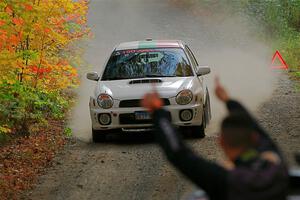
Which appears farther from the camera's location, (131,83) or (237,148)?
(131,83)

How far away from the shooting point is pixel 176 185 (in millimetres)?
9023

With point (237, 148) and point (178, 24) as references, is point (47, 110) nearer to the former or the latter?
point (237, 148)

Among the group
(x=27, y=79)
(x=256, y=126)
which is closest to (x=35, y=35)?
(x=27, y=79)

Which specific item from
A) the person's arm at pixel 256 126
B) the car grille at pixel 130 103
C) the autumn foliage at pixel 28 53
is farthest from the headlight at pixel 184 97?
the person's arm at pixel 256 126

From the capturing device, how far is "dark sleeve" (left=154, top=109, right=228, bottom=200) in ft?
11.1

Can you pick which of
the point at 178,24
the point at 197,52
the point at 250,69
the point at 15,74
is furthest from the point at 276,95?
the point at 178,24

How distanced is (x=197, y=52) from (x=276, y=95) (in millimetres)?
11150

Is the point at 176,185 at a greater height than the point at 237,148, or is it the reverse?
the point at 237,148

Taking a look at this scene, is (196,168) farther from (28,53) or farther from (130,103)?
(28,53)

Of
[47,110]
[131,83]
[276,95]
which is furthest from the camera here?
[276,95]

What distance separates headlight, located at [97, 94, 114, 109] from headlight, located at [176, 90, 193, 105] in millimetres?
1189

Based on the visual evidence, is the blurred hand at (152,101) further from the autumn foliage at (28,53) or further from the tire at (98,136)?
the tire at (98,136)

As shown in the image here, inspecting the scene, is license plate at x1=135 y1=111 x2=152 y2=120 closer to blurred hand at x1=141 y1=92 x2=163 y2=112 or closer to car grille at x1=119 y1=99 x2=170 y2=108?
car grille at x1=119 y1=99 x2=170 y2=108

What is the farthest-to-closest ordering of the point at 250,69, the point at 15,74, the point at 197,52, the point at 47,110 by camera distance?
the point at 197,52
the point at 250,69
the point at 47,110
the point at 15,74
